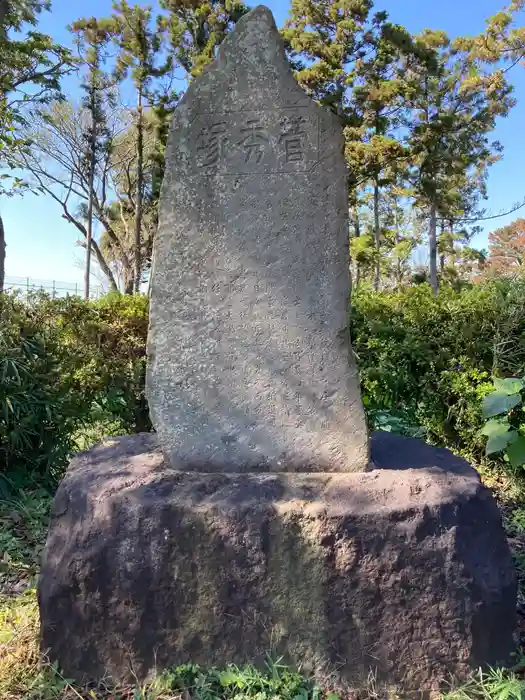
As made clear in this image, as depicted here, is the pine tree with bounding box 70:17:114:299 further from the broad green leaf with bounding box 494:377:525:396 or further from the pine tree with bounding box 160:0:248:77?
the broad green leaf with bounding box 494:377:525:396

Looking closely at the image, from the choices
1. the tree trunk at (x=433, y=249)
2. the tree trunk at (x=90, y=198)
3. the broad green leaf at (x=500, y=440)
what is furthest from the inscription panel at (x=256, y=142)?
the tree trunk at (x=90, y=198)

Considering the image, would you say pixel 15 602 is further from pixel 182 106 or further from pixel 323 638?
pixel 182 106

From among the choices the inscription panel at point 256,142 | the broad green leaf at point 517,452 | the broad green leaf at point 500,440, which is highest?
the inscription panel at point 256,142

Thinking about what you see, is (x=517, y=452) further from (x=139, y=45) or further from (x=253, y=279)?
(x=139, y=45)

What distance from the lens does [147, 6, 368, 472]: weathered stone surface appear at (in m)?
2.23

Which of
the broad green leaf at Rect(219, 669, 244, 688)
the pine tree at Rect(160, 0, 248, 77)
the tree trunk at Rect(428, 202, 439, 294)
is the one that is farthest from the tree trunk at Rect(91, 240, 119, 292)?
the broad green leaf at Rect(219, 669, 244, 688)

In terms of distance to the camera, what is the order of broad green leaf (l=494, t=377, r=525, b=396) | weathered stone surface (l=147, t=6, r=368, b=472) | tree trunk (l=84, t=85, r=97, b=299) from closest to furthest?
1. weathered stone surface (l=147, t=6, r=368, b=472)
2. broad green leaf (l=494, t=377, r=525, b=396)
3. tree trunk (l=84, t=85, r=97, b=299)

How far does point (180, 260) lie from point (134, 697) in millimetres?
1541

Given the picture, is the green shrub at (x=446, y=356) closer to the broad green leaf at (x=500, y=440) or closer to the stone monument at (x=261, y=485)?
the broad green leaf at (x=500, y=440)

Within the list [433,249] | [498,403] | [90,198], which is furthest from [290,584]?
[90,198]

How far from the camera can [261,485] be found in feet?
6.84

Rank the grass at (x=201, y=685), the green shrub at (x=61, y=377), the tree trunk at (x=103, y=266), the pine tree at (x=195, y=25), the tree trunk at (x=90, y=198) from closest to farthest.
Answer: the grass at (x=201, y=685), the green shrub at (x=61, y=377), the pine tree at (x=195, y=25), the tree trunk at (x=90, y=198), the tree trunk at (x=103, y=266)

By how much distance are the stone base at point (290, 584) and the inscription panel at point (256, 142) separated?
4.08 feet

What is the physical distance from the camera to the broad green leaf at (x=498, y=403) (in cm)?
253
